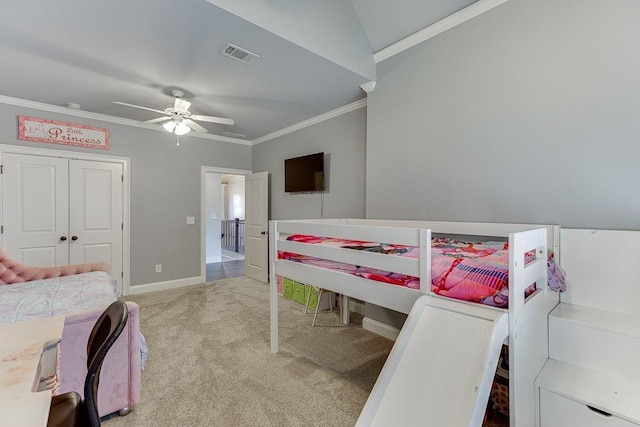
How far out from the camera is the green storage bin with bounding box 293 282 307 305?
12.1 ft

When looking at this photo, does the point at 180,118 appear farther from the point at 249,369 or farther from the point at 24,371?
the point at 24,371

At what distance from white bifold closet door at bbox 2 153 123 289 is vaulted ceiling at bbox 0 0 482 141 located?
80cm

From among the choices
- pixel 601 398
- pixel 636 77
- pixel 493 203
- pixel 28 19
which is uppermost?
pixel 28 19

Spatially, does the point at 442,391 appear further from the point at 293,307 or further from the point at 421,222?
the point at 293,307

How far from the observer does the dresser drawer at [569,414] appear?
→ 1.21 m

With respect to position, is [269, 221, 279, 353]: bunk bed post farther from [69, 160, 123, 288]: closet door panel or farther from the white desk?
[69, 160, 123, 288]: closet door panel

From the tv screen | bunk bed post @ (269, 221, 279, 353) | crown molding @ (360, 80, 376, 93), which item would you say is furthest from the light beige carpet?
crown molding @ (360, 80, 376, 93)

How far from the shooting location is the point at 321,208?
13.3ft

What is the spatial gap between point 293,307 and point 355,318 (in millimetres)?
818

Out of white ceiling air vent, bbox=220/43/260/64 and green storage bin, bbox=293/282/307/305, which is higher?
white ceiling air vent, bbox=220/43/260/64

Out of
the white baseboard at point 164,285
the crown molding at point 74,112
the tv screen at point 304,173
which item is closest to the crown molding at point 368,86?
the tv screen at point 304,173

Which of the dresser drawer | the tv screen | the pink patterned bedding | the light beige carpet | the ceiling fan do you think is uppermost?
the ceiling fan

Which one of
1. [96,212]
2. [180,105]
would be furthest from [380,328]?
[96,212]

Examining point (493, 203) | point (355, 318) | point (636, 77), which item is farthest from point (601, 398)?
point (355, 318)
